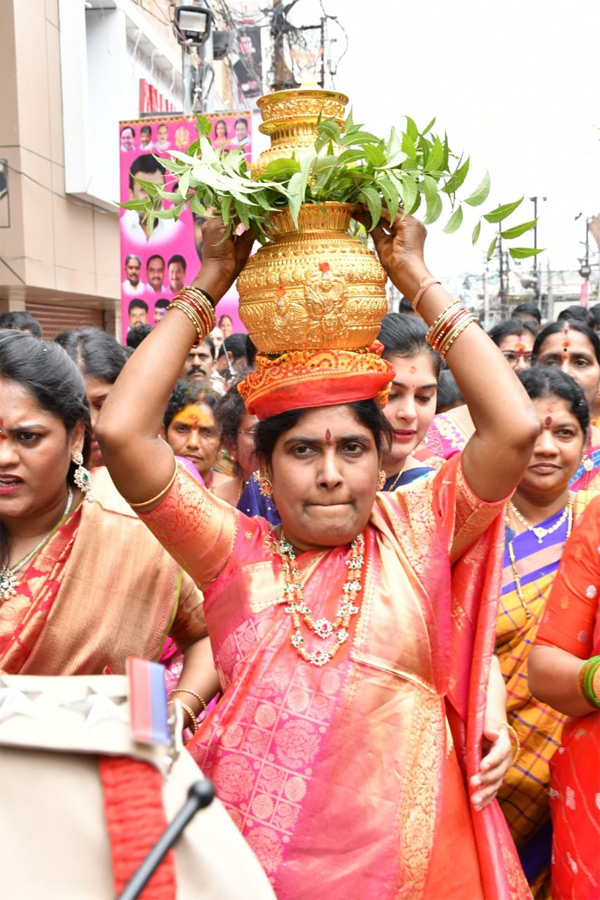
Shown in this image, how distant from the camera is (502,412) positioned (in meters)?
1.94

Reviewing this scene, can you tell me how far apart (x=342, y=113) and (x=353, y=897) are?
5.68ft

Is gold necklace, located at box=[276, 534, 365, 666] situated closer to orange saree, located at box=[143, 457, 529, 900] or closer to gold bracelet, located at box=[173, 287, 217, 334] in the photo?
orange saree, located at box=[143, 457, 529, 900]

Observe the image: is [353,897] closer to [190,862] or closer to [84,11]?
[190,862]

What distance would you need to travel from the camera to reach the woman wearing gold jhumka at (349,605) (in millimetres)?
1911

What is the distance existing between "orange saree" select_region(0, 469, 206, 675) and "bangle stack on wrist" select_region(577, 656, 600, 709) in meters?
1.07

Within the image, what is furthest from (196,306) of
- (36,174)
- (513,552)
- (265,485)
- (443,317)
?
(36,174)

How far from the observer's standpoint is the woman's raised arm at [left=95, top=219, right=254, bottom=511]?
195cm

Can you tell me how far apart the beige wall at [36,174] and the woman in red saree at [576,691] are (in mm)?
10949

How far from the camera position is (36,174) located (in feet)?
41.3

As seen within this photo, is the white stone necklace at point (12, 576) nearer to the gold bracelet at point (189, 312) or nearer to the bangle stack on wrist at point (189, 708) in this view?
the bangle stack on wrist at point (189, 708)

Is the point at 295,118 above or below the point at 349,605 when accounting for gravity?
above

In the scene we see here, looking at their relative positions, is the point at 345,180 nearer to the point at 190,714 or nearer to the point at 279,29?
the point at 190,714

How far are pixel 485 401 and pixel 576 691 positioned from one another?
2.52 ft

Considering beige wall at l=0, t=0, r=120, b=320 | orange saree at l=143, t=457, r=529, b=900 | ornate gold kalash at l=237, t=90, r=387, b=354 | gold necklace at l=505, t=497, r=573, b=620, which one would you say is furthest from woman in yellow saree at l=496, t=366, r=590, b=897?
beige wall at l=0, t=0, r=120, b=320
